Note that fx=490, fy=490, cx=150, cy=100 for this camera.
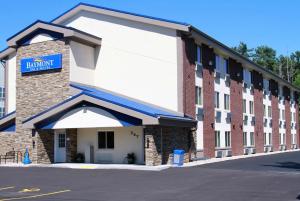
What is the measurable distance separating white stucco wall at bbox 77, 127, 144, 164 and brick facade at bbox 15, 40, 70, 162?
223cm

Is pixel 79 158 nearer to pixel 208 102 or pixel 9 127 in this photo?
pixel 9 127

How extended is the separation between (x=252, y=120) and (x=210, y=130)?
37.1 ft

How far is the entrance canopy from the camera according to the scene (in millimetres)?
26125

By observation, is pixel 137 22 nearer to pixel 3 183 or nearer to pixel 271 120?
pixel 3 183

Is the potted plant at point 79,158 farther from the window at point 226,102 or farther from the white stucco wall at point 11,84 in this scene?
the window at point 226,102

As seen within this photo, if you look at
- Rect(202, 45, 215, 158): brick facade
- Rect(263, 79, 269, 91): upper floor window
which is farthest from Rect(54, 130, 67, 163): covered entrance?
Rect(263, 79, 269, 91): upper floor window

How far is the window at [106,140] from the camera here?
30.1 metres

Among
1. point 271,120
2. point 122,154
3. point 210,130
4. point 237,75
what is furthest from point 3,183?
point 271,120

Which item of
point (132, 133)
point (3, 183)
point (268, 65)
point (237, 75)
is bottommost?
point (3, 183)

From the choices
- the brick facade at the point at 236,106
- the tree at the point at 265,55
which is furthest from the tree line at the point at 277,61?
the brick facade at the point at 236,106

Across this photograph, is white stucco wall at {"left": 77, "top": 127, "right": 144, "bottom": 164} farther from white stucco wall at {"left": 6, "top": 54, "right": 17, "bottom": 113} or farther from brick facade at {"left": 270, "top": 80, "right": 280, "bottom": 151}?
brick facade at {"left": 270, "top": 80, "right": 280, "bottom": 151}

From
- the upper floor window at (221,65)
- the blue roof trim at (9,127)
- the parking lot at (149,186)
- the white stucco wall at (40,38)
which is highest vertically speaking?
the white stucco wall at (40,38)

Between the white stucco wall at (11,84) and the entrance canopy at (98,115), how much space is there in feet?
25.0

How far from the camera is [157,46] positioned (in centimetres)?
3095
